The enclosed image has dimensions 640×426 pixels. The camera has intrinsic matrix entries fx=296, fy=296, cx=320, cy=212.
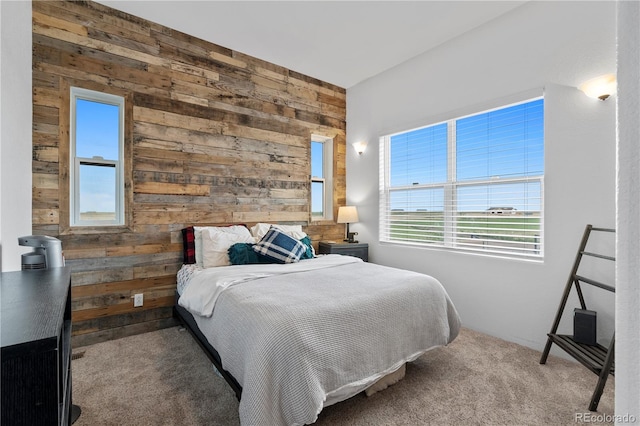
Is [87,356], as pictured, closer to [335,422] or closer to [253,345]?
[253,345]

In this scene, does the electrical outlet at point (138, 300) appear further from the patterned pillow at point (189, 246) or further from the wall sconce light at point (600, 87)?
the wall sconce light at point (600, 87)

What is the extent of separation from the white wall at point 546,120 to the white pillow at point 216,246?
85.7 inches

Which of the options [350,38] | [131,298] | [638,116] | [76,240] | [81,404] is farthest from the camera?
[350,38]

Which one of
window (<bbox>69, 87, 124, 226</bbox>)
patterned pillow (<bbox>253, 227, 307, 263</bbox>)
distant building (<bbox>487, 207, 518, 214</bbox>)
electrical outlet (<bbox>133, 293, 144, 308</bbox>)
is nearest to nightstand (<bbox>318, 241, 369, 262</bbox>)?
patterned pillow (<bbox>253, 227, 307, 263</bbox>)

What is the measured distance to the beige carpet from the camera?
1765mm

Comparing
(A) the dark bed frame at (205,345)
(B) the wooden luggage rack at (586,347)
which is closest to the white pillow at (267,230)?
(A) the dark bed frame at (205,345)

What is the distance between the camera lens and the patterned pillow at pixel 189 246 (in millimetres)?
3092

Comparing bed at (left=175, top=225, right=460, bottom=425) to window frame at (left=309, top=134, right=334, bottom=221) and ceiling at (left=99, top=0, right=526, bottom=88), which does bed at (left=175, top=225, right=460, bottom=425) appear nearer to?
window frame at (left=309, top=134, right=334, bottom=221)

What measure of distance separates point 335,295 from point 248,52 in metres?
3.14

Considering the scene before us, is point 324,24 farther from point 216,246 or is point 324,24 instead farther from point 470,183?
point 216,246

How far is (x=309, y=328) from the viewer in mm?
1595

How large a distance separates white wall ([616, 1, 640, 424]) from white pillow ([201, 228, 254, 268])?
289cm

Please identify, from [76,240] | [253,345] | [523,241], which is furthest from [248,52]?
[523,241]

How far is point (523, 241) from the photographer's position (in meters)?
2.80
